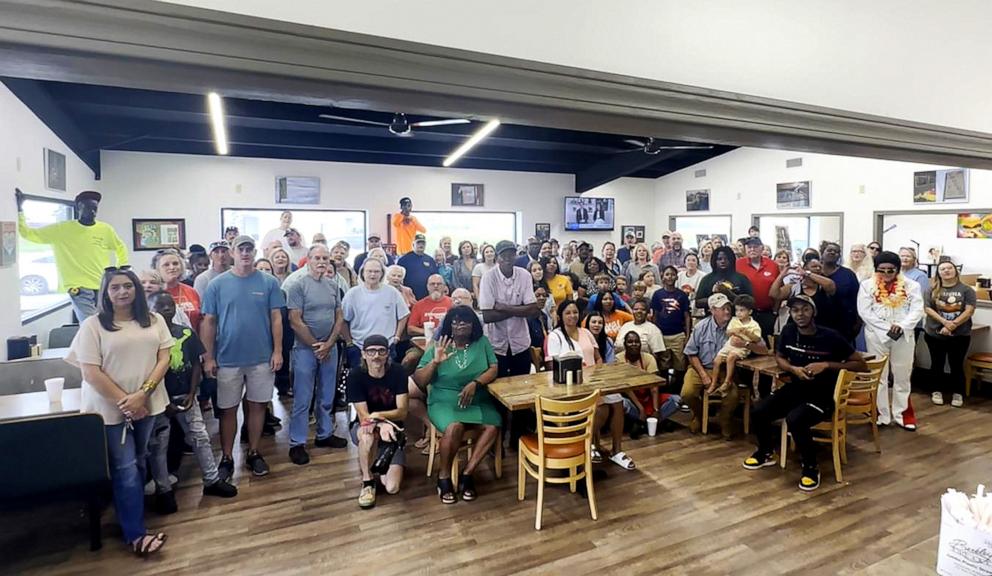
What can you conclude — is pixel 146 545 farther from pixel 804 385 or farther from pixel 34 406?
pixel 804 385

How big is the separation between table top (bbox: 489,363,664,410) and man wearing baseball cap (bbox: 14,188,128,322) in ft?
10.8

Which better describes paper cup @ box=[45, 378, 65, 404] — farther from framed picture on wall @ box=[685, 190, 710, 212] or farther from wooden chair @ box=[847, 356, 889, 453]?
framed picture on wall @ box=[685, 190, 710, 212]

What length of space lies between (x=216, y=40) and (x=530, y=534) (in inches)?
112

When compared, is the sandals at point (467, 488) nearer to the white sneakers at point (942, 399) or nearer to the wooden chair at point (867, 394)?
the wooden chair at point (867, 394)

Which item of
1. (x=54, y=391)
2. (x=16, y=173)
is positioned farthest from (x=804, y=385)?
(x=16, y=173)

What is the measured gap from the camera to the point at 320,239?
4.58 meters

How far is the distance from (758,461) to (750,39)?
10.8 feet

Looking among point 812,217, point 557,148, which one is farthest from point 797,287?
point 557,148

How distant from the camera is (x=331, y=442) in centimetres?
423

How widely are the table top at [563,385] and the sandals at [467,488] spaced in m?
0.56

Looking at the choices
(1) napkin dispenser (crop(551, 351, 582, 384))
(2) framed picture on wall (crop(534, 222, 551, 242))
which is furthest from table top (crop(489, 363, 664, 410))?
(2) framed picture on wall (crop(534, 222, 551, 242))

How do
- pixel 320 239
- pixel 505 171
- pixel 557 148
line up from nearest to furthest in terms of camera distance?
pixel 320 239
pixel 557 148
pixel 505 171

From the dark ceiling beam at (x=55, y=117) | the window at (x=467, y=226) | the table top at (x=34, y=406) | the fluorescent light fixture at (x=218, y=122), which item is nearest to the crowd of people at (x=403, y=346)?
the table top at (x=34, y=406)

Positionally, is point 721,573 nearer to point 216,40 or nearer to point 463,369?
point 463,369
